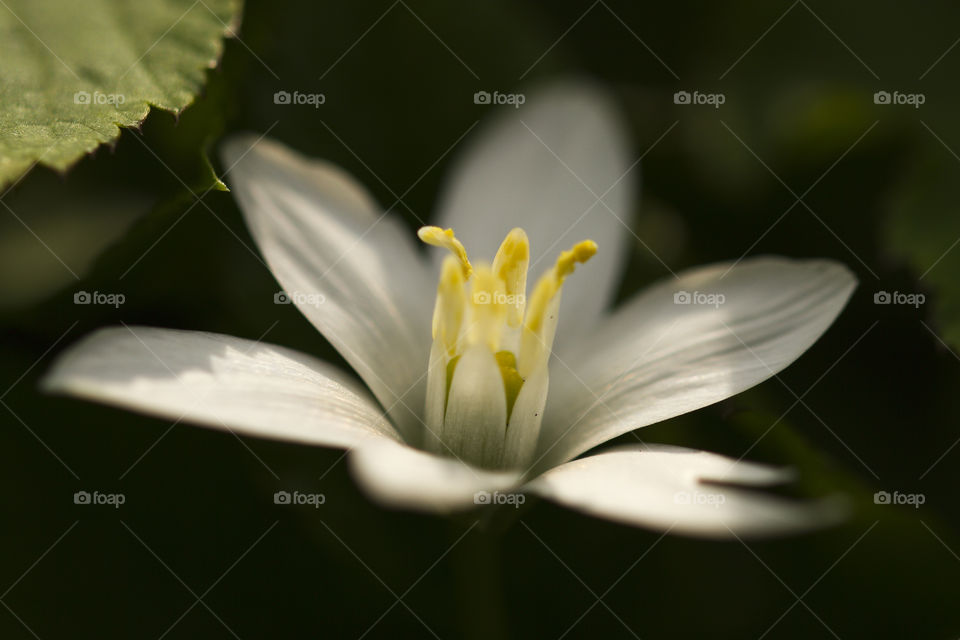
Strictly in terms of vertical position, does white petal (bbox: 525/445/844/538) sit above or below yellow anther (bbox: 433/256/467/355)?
below

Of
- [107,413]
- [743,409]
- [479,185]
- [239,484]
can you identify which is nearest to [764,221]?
[479,185]

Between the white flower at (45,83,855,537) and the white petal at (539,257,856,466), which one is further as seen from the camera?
the white petal at (539,257,856,466)

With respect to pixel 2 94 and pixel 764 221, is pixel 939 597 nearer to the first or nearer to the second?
pixel 764 221

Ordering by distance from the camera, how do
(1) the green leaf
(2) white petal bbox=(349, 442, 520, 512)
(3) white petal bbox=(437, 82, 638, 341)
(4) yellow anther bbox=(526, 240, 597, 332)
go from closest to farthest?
1. (2) white petal bbox=(349, 442, 520, 512)
2. (1) the green leaf
3. (4) yellow anther bbox=(526, 240, 597, 332)
4. (3) white petal bbox=(437, 82, 638, 341)

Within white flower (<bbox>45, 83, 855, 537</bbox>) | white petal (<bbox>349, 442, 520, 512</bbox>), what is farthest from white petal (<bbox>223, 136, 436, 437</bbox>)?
white petal (<bbox>349, 442, 520, 512</bbox>)

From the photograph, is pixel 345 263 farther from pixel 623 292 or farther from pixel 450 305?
pixel 623 292

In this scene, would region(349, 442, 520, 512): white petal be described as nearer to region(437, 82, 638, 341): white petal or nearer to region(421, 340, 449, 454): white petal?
region(421, 340, 449, 454): white petal

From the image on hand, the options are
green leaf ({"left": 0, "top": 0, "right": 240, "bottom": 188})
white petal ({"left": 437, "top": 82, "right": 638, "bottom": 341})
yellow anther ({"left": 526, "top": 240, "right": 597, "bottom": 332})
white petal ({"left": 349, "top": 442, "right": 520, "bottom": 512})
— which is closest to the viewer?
white petal ({"left": 349, "top": 442, "right": 520, "bottom": 512})

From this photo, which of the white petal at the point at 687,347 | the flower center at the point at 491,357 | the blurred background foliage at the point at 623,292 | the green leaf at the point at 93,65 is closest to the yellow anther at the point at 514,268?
the flower center at the point at 491,357
